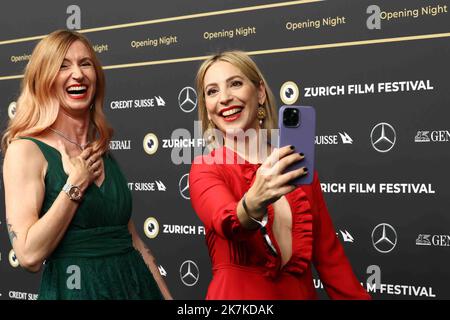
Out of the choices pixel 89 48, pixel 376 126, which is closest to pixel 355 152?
pixel 376 126

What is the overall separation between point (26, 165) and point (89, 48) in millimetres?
471

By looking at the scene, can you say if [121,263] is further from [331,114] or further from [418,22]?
[418,22]

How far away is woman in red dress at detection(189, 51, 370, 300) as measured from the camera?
1.71 m

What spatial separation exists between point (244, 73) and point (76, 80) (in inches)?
21.5

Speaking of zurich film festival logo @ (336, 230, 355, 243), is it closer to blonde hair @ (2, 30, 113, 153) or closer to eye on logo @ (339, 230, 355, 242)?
eye on logo @ (339, 230, 355, 242)

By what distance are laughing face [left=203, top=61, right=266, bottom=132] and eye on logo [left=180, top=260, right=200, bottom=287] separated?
190cm

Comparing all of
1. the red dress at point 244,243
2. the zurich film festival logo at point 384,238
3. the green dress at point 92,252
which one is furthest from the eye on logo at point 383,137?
the green dress at point 92,252

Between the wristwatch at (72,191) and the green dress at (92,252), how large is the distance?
0.04 metres

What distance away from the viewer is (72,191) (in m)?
1.94

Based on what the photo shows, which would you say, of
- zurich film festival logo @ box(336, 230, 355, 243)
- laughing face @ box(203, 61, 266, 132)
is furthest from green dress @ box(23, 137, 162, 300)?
zurich film festival logo @ box(336, 230, 355, 243)

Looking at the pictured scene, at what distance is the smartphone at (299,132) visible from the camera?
164 centimetres

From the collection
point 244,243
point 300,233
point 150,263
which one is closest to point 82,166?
point 150,263

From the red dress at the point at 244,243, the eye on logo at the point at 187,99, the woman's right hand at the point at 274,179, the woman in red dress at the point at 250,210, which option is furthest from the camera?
the eye on logo at the point at 187,99

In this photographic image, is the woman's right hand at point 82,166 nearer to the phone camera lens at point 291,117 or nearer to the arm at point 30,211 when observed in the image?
the arm at point 30,211
